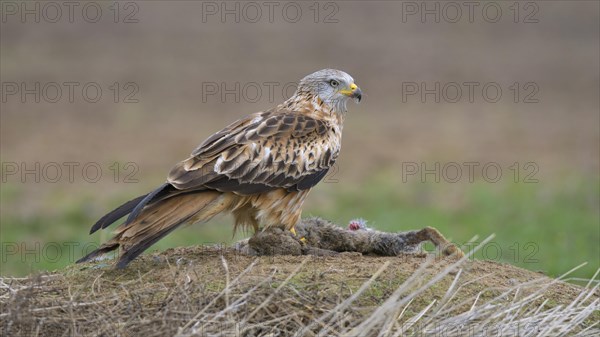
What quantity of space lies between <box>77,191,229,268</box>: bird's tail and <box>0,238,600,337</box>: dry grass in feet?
0.62

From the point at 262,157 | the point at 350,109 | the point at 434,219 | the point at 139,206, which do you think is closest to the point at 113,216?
the point at 139,206

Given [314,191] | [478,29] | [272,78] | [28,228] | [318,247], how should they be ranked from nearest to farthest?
1. [318,247]
2. [28,228]
3. [314,191]
4. [272,78]
5. [478,29]

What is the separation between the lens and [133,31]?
29.6 m

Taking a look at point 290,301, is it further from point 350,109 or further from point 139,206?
point 350,109

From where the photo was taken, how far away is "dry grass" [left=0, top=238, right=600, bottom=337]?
617cm

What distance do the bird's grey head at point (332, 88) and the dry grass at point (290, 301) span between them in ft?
6.87

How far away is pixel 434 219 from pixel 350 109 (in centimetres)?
761

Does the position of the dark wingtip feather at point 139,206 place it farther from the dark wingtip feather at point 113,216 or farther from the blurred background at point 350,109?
the blurred background at point 350,109

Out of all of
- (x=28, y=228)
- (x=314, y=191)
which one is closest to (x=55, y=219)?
(x=28, y=228)

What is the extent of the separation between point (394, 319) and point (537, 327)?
1.03 meters

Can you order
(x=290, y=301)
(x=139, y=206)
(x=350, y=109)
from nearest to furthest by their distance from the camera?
(x=290, y=301)
(x=139, y=206)
(x=350, y=109)

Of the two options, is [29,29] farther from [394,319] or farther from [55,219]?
[394,319]

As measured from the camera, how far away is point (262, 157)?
27.5 feet

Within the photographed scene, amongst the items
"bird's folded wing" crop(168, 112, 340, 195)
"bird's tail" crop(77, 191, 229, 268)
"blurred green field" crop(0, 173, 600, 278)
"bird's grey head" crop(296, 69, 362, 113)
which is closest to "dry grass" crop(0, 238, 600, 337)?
"bird's tail" crop(77, 191, 229, 268)
